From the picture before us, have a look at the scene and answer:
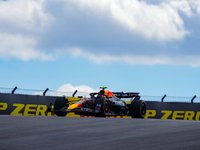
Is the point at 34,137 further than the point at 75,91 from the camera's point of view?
No

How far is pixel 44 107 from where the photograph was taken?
61.9ft

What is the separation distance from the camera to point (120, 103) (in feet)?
52.9

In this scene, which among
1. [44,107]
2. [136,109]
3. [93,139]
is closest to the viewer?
[93,139]

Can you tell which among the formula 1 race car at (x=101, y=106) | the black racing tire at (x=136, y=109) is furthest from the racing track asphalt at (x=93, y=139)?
the black racing tire at (x=136, y=109)

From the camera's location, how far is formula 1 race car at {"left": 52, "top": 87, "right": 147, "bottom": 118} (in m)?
13.6

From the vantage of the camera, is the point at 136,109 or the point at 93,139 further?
A: the point at 136,109

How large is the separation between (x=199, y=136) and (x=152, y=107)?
15560mm

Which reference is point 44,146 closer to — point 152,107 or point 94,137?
point 94,137

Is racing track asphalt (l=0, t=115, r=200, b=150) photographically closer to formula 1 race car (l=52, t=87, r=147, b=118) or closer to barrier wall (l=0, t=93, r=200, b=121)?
formula 1 race car (l=52, t=87, r=147, b=118)

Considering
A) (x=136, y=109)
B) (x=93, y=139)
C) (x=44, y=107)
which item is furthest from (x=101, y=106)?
(x=93, y=139)

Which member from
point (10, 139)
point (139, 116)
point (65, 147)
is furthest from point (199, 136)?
point (139, 116)

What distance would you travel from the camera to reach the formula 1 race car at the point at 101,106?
1364cm

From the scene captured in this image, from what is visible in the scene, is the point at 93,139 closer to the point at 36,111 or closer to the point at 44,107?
the point at 36,111

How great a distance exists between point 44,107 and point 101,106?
252 inches
